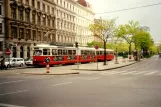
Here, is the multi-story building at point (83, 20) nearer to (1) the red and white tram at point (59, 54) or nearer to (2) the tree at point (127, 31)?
(2) the tree at point (127, 31)

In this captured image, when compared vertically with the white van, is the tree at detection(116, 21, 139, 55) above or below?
above

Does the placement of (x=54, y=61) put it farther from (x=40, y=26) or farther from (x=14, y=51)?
(x=40, y=26)

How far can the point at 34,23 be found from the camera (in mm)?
57438

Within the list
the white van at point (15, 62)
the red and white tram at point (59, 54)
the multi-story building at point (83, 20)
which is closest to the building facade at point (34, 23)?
the white van at point (15, 62)

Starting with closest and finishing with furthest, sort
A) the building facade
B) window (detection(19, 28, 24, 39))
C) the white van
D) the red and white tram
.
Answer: the red and white tram, the white van, the building facade, window (detection(19, 28, 24, 39))

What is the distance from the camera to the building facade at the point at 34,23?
49656mm

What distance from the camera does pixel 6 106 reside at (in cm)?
906

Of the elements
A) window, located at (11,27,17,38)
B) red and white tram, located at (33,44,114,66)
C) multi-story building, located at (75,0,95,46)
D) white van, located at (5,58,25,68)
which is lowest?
white van, located at (5,58,25,68)

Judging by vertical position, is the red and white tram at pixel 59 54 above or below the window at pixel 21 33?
below

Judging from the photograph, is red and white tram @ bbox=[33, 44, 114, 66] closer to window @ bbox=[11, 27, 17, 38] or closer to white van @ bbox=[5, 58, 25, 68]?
white van @ bbox=[5, 58, 25, 68]

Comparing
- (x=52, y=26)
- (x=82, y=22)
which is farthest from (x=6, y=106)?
(x=82, y=22)

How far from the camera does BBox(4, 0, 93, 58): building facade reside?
163ft

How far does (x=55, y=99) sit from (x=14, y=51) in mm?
41841

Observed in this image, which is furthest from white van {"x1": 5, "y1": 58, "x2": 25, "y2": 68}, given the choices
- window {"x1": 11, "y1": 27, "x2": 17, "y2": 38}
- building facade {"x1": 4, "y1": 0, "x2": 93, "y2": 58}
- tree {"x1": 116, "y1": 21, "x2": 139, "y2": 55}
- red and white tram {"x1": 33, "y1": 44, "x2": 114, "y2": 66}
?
tree {"x1": 116, "y1": 21, "x2": 139, "y2": 55}
